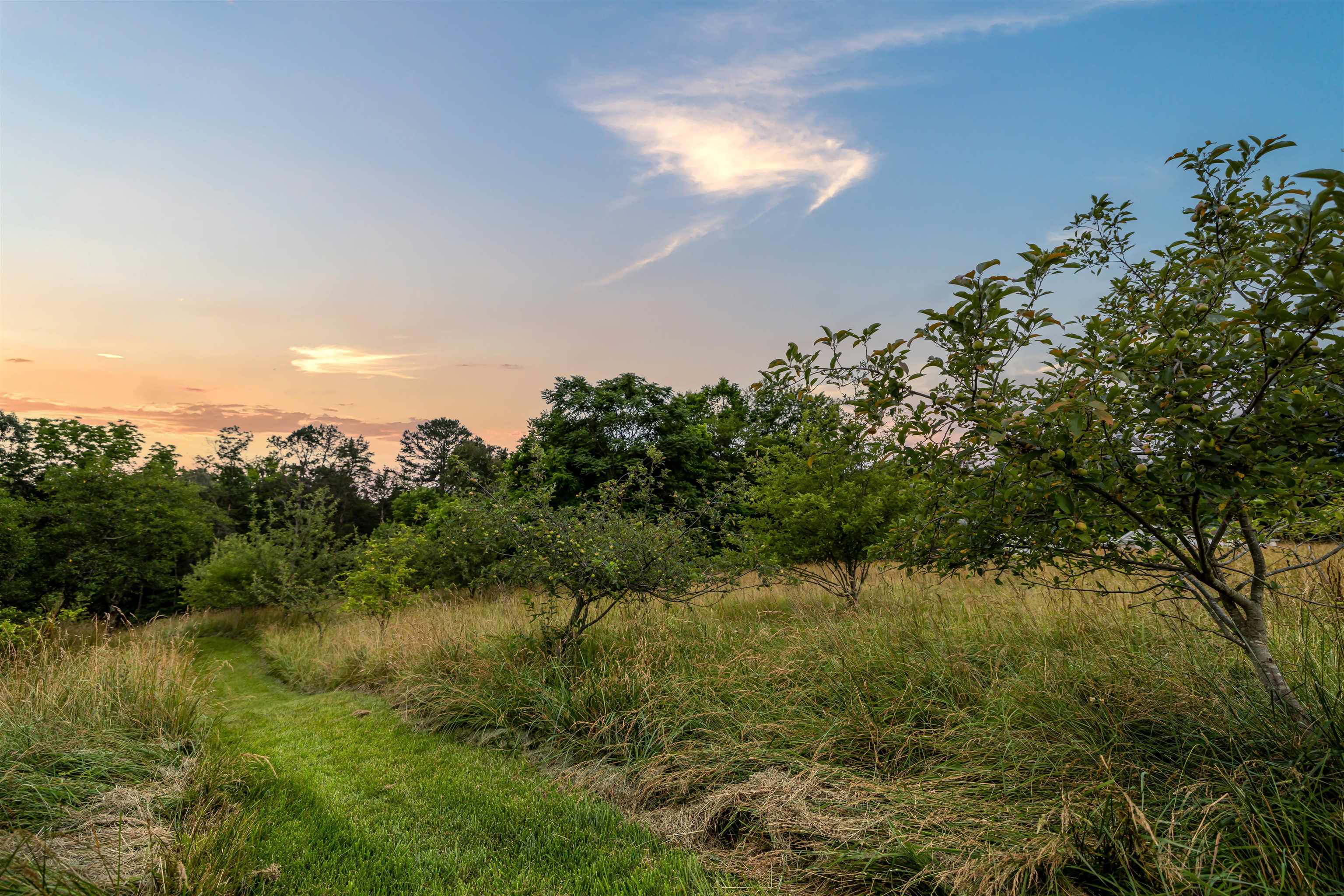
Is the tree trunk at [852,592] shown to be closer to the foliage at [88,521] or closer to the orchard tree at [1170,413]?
the orchard tree at [1170,413]

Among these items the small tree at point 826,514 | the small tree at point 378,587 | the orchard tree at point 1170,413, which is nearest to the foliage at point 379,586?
the small tree at point 378,587

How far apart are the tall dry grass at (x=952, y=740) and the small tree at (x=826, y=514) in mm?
1675

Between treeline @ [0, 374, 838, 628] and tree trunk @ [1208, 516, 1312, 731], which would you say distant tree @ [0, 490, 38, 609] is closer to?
treeline @ [0, 374, 838, 628]

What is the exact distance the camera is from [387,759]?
5.50 meters

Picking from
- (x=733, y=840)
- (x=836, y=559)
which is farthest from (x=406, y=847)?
(x=836, y=559)

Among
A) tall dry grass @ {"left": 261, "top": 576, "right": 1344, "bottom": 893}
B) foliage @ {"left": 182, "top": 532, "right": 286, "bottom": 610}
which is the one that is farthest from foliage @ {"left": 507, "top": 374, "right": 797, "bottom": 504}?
tall dry grass @ {"left": 261, "top": 576, "right": 1344, "bottom": 893}

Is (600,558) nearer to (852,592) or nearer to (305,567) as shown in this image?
(852,592)

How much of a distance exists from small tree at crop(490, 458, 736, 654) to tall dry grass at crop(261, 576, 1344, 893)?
484 millimetres

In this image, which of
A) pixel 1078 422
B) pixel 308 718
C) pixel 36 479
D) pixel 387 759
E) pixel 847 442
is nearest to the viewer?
pixel 1078 422

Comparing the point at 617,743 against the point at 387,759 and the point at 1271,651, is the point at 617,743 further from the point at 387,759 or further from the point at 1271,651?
the point at 1271,651

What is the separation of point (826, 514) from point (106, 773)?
795 centimetres

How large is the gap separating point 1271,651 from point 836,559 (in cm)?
538

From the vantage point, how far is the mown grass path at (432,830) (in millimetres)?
3381

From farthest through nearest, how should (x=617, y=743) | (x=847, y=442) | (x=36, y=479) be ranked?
(x=36, y=479)
(x=617, y=743)
(x=847, y=442)
